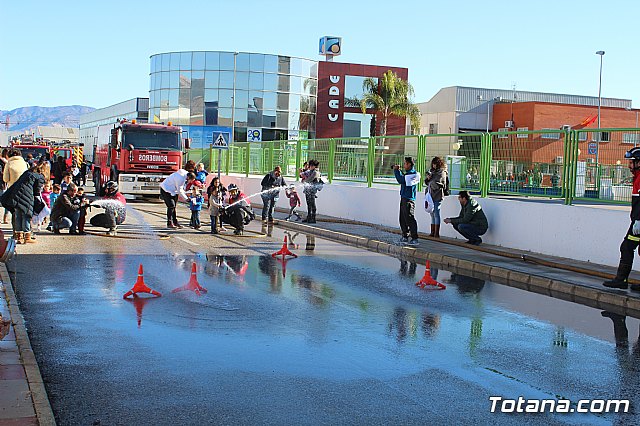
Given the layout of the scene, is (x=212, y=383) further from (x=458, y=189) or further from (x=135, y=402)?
(x=458, y=189)

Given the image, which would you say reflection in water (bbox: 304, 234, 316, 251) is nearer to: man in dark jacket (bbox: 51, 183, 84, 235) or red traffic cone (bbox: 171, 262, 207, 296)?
man in dark jacket (bbox: 51, 183, 84, 235)

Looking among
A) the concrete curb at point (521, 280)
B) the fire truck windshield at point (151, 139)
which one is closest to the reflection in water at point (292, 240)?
the concrete curb at point (521, 280)

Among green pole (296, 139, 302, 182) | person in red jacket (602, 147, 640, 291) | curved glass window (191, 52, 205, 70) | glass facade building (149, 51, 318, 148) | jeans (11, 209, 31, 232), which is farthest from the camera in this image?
curved glass window (191, 52, 205, 70)

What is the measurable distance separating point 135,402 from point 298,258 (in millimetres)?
9685

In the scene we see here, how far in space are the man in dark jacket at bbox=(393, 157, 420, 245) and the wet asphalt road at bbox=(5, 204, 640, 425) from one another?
13.7ft

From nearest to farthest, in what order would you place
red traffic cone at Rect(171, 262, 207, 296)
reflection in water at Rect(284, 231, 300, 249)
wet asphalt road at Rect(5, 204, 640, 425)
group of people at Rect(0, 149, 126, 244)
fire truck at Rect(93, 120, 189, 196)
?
wet asphalt road at Rect(5, 204, 640, 425), red traffic cone at Rect(171, 262, 207, 296), group of people at Rect(0, 149, 126, 244), reflection in water at Rect(284, 231, 300, 249), fire truck at Rect(93, 120, 189, 196)

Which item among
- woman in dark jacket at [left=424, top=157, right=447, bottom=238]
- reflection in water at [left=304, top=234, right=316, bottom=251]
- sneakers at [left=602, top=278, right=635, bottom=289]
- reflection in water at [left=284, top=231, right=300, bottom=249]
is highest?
woman in dark jacket at [left=424, top=157, right=447, bottom=238]

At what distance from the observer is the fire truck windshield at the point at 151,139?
32656 mm

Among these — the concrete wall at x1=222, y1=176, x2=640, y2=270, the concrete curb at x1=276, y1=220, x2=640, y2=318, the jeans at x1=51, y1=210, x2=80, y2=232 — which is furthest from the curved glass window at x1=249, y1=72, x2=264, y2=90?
the jeans at x1=51, y1=210, x2=80, y2=232

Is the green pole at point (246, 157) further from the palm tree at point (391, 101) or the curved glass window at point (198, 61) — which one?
the curved glass window at point (198, 61)

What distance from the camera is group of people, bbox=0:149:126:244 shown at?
15750 mm

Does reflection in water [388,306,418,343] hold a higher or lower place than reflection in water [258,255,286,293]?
higher

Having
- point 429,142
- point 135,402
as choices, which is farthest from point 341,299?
point 429,142

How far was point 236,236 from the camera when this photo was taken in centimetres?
1995
